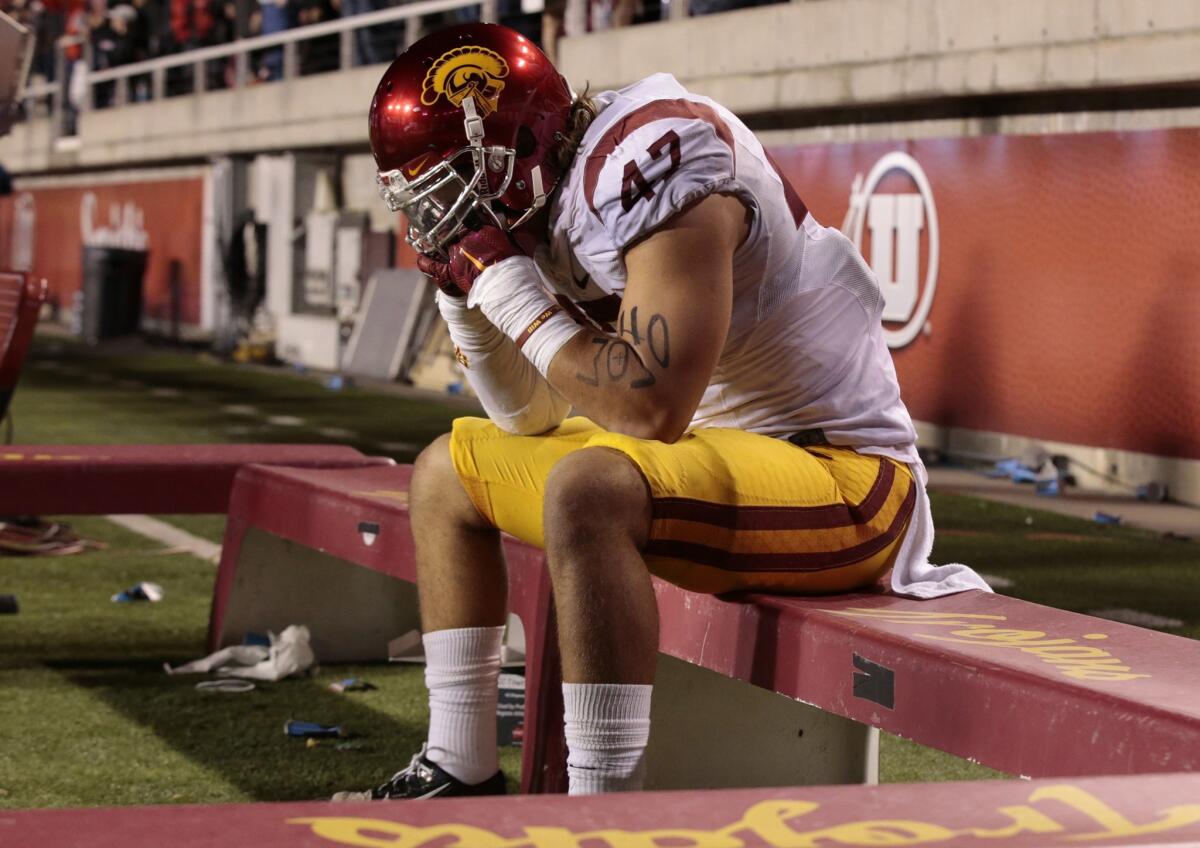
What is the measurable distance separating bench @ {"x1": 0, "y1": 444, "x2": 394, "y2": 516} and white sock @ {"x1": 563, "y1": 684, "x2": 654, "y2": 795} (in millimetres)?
2257

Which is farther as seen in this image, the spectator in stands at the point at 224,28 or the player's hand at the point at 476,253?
the spectator in stands at the point at 224,28

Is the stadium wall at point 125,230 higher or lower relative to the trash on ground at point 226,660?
higher

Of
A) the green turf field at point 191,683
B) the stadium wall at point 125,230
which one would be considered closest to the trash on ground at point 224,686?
the green turf field at point 191,683

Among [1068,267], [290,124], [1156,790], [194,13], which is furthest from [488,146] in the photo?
[194,13]

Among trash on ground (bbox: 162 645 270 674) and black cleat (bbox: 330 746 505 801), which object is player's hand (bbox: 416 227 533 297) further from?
trash on ground (bbox: 162 645 270 674)

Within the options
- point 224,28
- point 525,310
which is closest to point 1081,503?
point 525,310

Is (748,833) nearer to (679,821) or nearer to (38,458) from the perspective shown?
(679,821)

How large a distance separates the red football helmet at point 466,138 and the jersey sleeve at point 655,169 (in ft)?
0.48

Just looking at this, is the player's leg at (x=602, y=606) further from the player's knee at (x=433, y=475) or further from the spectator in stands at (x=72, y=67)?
the spectator in stands at (x=72, y=67)

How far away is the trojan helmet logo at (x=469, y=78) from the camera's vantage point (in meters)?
3.02

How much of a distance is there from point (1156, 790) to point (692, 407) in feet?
3.40

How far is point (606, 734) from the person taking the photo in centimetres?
265

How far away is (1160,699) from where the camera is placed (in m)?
2.34

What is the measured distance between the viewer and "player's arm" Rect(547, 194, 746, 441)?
2.72 meters
